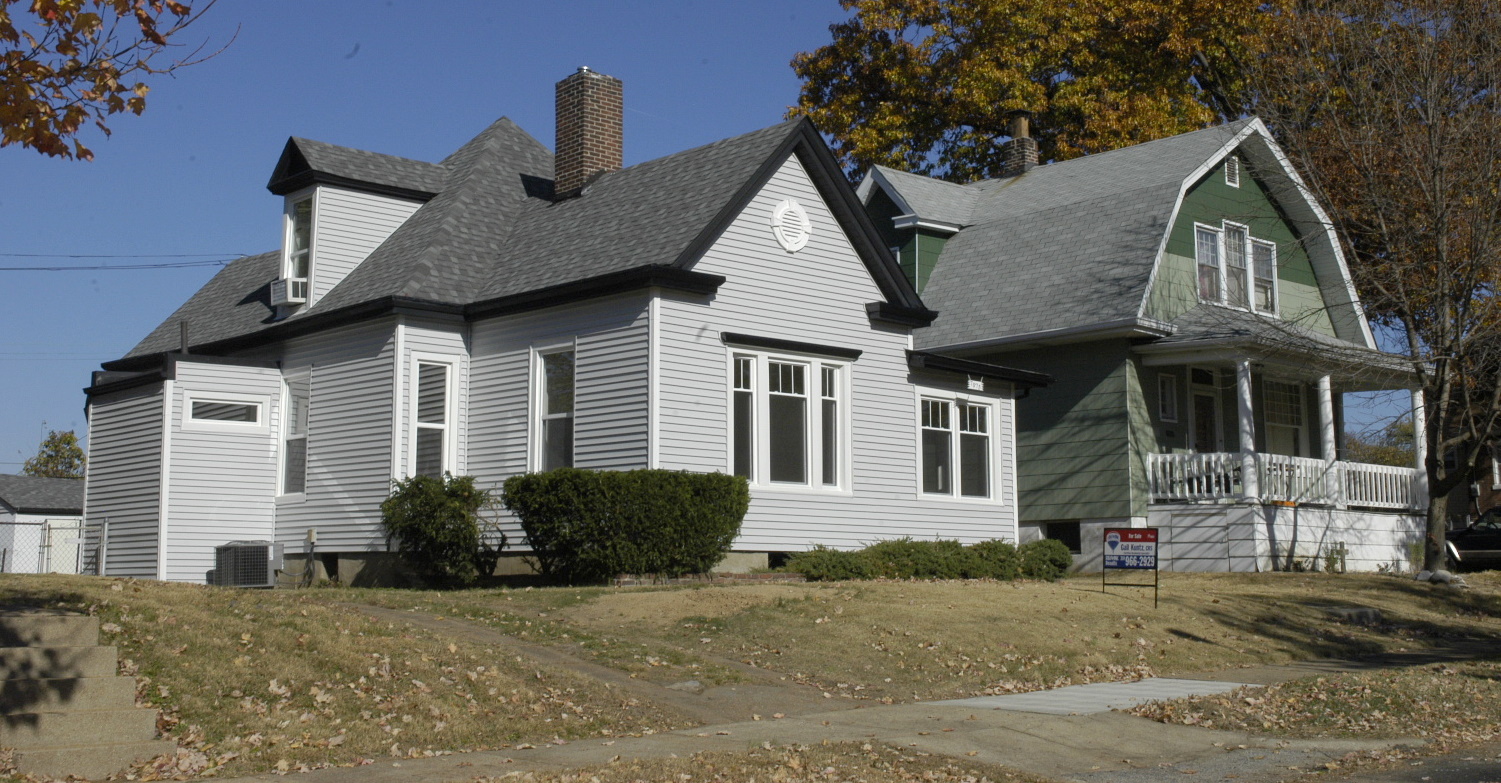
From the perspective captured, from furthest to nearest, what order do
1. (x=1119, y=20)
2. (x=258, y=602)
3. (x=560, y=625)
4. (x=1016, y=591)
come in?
(x=1119, y=20), (x=1016, y=591), (x=560, y=625), (x=258, y=602)

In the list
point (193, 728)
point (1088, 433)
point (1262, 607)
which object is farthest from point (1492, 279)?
point (193, 728)

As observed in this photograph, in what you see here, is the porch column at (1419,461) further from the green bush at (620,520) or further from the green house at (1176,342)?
the green bush at (620,520)

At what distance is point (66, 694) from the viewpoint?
9078 millimetres

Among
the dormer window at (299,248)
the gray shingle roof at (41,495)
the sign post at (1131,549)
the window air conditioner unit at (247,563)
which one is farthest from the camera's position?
the gray shingle roof at (41,495)

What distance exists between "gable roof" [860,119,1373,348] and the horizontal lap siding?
445 inches

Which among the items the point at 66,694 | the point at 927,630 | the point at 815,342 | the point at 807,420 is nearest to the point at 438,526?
the point at 807,420

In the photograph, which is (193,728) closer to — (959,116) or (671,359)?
(671,359)

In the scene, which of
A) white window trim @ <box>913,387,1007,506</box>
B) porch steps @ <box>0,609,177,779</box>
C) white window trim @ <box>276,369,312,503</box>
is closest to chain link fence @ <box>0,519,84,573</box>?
white window trim @ <box>276,369,312,503</box>

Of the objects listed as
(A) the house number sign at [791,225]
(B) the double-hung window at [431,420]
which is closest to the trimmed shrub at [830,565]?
(A) the house number sign at [791,225]

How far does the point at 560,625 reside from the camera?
13.7 m

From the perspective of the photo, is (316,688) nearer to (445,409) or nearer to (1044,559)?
(445,409)

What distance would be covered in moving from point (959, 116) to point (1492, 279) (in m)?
15.6

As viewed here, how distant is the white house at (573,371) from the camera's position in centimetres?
1928

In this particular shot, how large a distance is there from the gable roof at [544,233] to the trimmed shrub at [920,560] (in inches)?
146
